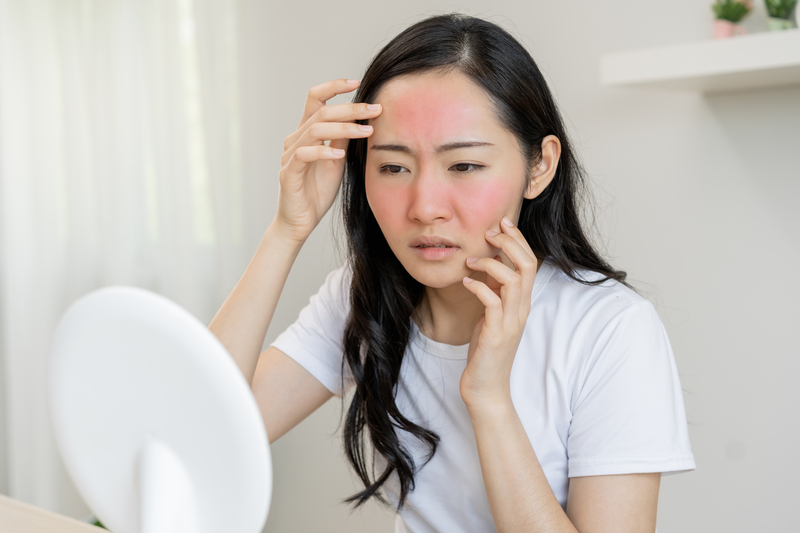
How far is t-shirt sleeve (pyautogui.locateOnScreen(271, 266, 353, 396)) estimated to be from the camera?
127cm

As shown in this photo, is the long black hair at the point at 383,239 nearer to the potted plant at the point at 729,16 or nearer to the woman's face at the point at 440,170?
the woman's face at the point at 440,170

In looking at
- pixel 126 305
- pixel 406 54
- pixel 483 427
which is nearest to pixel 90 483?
pixel 126 305

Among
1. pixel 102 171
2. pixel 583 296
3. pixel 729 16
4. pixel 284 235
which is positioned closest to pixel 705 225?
pixel 729 16

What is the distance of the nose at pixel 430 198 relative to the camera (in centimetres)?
92

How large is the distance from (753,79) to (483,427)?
87 cm

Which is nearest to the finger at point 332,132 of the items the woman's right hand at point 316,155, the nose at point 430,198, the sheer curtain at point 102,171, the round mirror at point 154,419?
the woman's right hand at point 316,155

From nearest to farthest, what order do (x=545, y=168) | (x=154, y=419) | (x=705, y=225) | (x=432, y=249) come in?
(x=154, y=419) → (x=432, y=249) → (x=545, y=168) → (x=705, y=225)

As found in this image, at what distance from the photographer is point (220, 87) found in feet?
7.40

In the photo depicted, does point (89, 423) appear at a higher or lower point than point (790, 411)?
higher

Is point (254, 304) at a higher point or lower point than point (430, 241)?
lower

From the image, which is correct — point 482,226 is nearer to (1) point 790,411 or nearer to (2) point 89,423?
(2) point 89,423

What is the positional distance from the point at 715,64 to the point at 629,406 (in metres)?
0.64

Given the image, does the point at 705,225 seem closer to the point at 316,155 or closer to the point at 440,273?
the point at 440,273

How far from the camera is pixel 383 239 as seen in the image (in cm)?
122
